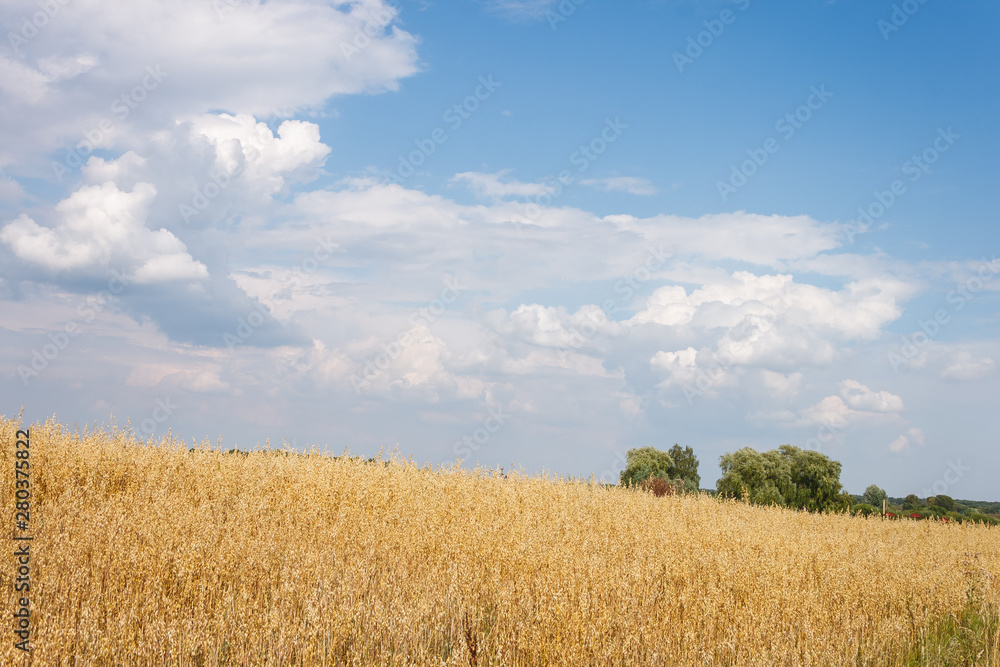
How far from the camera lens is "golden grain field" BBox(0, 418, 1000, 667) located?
4.68m

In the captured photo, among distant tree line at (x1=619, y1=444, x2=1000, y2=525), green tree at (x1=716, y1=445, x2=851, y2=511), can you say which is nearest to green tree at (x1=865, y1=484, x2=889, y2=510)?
distant tree line at (x1=619, y1=444, x2=1000, y2=525)

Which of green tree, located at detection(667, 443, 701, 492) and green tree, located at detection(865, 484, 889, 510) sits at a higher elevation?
green tree, located at detection(667, 443, 701, 492)

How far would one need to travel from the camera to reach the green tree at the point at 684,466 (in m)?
28.0

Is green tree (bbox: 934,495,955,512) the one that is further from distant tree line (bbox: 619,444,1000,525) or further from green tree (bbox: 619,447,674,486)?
green tree (bbox: 619,447,674,486)

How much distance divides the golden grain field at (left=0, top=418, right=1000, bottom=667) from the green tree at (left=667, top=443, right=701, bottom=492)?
16.4m

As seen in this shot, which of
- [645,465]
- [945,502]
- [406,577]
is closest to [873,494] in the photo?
[945,502]

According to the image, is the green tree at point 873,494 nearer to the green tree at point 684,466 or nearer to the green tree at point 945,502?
the green tree at point 945,502

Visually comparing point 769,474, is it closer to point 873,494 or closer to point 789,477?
point 789,477

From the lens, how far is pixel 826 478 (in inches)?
1080

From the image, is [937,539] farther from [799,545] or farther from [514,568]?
[514,568]

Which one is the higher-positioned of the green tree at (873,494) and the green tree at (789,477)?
the green tree at (789,477)

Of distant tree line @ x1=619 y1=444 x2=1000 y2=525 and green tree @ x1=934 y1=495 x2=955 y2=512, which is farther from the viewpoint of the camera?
green tree @ x1=934 y1=495 x2=955 y2=512

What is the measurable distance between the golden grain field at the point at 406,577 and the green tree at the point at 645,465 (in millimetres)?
15461

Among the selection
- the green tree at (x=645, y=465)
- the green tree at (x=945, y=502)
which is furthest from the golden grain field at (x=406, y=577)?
the green tree at (x=945, y=502)
